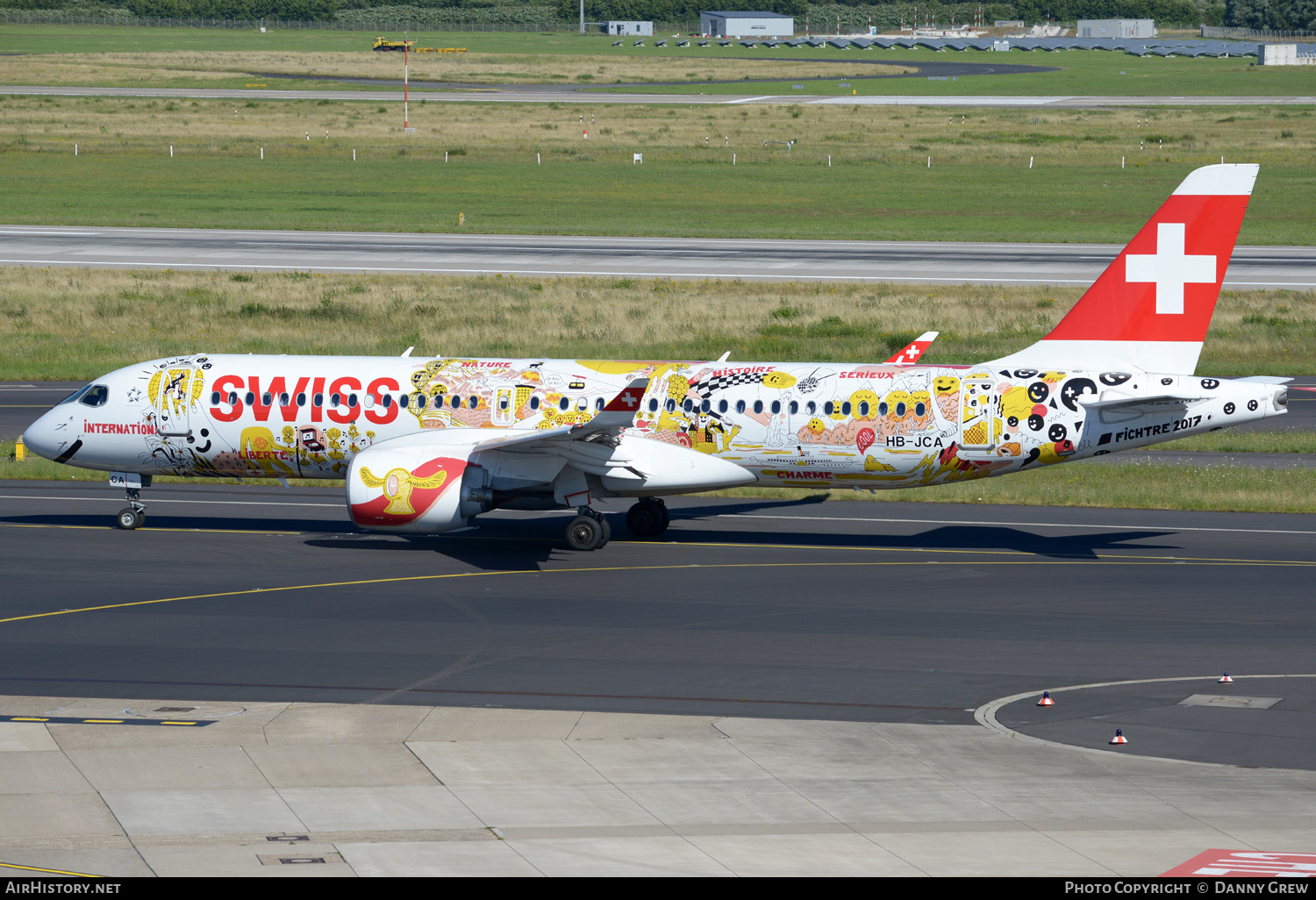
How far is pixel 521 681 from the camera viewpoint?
24.0 m

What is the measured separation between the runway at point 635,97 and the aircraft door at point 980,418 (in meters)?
138

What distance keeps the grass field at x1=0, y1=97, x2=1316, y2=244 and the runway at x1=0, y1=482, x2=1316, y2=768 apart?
57.3 m

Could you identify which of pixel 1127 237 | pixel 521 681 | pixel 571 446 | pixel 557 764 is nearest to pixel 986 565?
pixel 571 446

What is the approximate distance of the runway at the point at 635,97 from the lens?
166 metres

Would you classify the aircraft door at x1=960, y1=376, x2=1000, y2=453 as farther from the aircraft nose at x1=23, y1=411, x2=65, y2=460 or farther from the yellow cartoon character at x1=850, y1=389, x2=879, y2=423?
the aircraft nose at x1=23, y1=411, x2=65, y2=460

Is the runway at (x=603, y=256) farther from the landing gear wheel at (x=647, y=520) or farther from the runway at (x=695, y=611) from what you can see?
the landing gear wheel at (x=647, y=520)

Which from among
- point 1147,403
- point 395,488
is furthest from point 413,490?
point 1147,403

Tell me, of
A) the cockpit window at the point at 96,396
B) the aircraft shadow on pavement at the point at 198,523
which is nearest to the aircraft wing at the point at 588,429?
the aircraft shadow on pavement at the point at 198,523

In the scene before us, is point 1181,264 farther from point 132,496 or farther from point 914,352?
point 132,496

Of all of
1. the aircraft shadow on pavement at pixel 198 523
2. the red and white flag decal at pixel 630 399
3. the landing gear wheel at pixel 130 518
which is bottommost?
the aircraft shadow on pavement at pixel 198 523

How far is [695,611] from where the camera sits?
94.3 feet

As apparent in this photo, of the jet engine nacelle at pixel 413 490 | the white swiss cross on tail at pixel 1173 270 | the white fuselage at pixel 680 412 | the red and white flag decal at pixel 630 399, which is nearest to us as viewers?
the red and white flag decal at pixel 630 399

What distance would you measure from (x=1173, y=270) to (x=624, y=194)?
254 ft

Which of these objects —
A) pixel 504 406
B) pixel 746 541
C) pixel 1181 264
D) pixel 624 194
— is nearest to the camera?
pixel 1181 264
